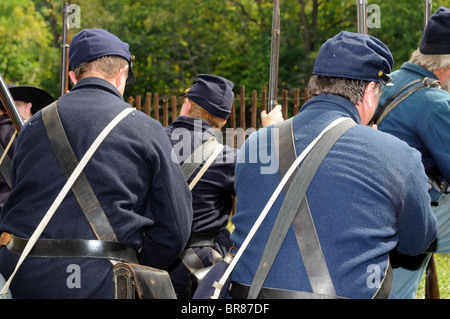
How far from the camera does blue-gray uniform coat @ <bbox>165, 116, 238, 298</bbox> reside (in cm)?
404

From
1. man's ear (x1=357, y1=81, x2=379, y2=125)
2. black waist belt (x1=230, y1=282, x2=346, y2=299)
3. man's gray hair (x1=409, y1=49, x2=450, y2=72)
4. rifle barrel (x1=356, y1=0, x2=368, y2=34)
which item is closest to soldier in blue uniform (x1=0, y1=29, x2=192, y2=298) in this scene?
black waist belt (x1=230, y1=282, x2=346, y2=299)

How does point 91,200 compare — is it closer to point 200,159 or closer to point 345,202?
point 345,202

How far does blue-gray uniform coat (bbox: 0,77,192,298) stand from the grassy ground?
3.59 metres

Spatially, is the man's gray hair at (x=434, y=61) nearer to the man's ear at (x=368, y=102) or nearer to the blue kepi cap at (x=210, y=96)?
the blue kepi cap at (x=210, y=96)

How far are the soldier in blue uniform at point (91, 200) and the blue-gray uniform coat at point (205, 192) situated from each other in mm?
1191

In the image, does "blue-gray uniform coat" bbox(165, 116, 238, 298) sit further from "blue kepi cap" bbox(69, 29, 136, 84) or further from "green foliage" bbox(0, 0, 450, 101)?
"green foliage" bbox(0, 0, 450, 101)

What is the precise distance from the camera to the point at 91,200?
253 centimetres

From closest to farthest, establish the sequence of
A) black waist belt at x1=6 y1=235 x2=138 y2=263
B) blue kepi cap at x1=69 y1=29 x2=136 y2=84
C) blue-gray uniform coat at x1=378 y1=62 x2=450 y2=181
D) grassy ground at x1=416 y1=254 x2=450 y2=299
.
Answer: black waist belt at x1=6 y1=235 x2=138 y2=263
blue kepi cap at x1=69 y1=29 x2=136 y2=84
blue-gray uniform coat at x1=378 y1=62 x2=450 y2=181
grassy ground at x1=416 y1=254 x2=450 y2=299

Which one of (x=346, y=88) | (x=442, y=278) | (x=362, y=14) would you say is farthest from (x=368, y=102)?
(x=442, y=278)

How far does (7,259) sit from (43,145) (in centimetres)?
50

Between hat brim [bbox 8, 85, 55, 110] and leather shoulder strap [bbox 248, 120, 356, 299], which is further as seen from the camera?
hat brim [bbox 8, 85, 55, 110]

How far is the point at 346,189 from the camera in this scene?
2346 millimetres

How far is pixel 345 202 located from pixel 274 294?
16.9 inches
